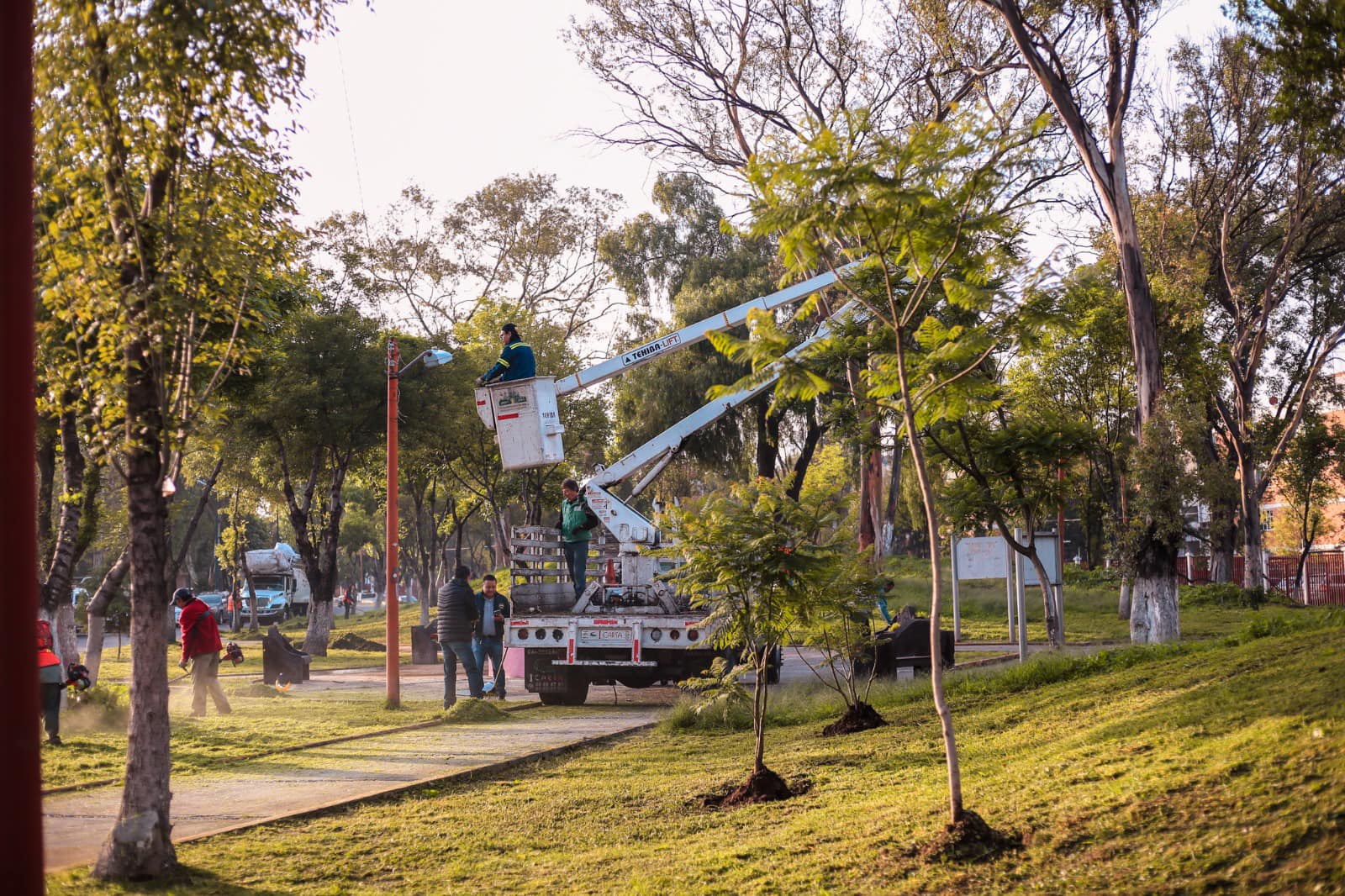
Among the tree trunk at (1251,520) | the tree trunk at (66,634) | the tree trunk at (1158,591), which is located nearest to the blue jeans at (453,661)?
the tree trunk at (66,634)

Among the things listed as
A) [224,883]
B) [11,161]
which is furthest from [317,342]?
[11,161]

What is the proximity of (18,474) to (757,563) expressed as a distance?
6035 mm

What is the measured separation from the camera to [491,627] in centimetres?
1688

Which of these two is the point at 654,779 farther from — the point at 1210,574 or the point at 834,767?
the point at 1210,574

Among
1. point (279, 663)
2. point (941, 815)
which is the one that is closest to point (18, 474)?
point (941, 815)

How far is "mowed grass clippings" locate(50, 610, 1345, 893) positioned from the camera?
15.6 ft

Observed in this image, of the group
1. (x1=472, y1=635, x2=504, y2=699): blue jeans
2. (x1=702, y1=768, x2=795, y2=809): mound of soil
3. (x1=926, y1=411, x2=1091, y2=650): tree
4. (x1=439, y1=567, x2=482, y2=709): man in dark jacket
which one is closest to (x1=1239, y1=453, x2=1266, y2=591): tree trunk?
(x1=926, y1=411, x2=1091, y2=650): tree

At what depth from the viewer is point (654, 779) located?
9.12 meters

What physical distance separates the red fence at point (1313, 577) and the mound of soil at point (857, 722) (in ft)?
87.9

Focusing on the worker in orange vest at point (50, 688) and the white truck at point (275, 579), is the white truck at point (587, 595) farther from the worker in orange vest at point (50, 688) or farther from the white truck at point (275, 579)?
the white truck at point (275, 579)

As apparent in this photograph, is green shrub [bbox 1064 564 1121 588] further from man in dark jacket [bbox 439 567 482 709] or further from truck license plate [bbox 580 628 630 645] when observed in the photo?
man in dark jacket [bbox 439 567 482 709]

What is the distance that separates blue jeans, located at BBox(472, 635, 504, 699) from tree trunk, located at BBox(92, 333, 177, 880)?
31.9 ft

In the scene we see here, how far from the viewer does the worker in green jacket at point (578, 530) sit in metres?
17.8

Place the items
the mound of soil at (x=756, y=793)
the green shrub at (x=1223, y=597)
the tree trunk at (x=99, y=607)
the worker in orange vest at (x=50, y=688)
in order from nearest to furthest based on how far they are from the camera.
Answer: the mound of soil at (x=756, y=793) < the worker in orange vest at (x=50, y=688) < the tree trunk at (x=99, y=607) < the green shrub at (x=1223, y=597)
